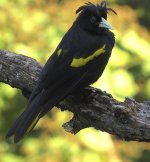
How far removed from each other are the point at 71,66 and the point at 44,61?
2.17 m

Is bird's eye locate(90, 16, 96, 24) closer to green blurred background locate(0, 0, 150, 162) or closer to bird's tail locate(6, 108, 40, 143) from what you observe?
bird's tail locate(6, 108, 40, 143)

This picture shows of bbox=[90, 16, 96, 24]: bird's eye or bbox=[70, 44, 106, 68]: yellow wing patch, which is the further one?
bbox=[90, 16, 96, 24]: bird's eye

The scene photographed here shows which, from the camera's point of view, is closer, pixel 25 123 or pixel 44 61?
pixel 25 123

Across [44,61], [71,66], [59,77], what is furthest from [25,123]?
[44,61]

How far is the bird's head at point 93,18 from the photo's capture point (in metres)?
6.27

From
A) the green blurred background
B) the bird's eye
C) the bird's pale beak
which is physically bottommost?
the bird's pale beak

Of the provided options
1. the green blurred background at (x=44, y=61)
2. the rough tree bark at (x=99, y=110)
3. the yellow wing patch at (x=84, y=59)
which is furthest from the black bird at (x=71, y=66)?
the green blurred background at (x=44, y=61)

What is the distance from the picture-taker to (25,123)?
18.9 feet

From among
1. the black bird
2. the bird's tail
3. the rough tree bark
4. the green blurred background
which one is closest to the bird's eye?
the black bird

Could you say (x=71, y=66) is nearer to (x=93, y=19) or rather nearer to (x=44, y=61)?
(x=93, y=19)

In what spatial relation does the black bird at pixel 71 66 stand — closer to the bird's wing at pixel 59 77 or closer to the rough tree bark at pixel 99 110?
the bird's wing at pixel 59 77

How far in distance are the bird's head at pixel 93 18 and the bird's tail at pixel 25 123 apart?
2.67 feet

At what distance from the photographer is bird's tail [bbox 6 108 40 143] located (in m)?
5.70

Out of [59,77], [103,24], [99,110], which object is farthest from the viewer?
[103,24]
